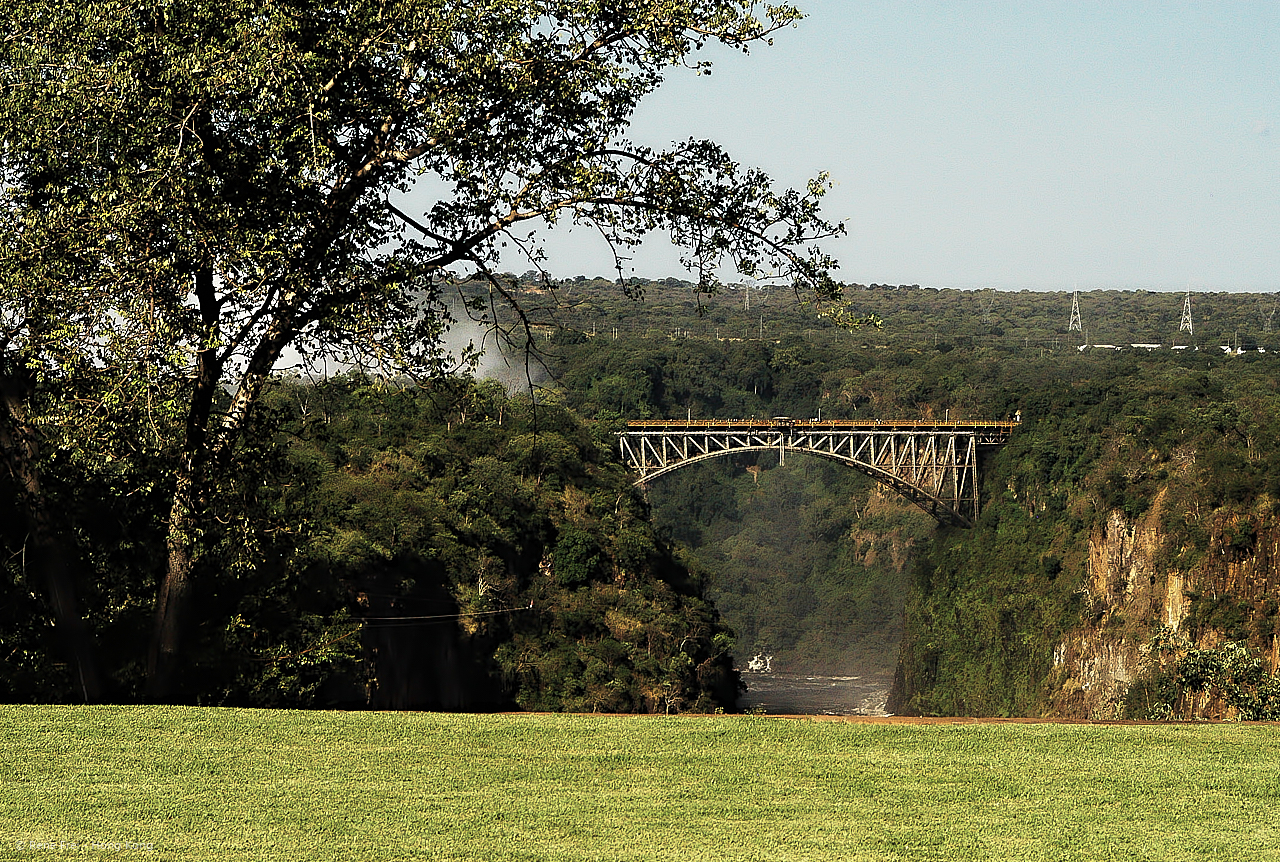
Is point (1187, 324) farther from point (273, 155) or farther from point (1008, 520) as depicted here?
point (273, 155)

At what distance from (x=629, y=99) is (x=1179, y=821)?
7876 mm

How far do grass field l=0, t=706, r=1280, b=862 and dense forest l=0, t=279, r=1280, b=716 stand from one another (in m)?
3.30

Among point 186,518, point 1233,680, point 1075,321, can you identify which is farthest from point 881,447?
point 1075,321

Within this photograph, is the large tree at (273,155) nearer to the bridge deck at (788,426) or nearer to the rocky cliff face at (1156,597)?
the rocky cliff face at (1156,597)

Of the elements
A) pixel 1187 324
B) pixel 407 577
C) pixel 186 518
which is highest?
pixel 1187 324

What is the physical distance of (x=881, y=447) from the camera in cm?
6788

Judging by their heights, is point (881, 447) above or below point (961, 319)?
below

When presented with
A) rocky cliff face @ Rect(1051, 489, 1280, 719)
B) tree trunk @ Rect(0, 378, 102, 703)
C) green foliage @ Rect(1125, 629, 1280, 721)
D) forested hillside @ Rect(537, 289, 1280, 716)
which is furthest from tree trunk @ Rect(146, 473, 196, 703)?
rocky cliff face @ Rect(1051, 489, 1280, 719)

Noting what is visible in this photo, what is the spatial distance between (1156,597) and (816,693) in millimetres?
34963

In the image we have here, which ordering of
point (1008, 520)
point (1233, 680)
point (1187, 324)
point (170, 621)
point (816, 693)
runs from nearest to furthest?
1. point (170, 621)
2. point (1233, 680)
3. point (1008, 520)
4. point (816, 693)
5. point (1187, 324)

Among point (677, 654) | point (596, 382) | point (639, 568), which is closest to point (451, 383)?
point (677, 654)

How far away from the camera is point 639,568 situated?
169ft

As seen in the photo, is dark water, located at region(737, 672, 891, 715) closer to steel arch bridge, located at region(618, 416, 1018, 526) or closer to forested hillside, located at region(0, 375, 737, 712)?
steel arch bridge, located at region(618, 416, 1018, 526)

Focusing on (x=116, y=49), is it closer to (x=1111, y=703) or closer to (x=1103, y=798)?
(x=1103, y=798)
